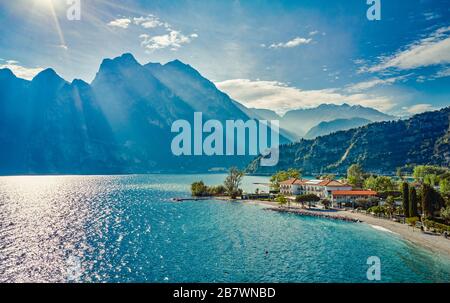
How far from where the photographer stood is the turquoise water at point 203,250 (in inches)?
1661

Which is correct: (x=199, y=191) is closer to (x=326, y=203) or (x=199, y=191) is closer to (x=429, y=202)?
(x=326, y=203)

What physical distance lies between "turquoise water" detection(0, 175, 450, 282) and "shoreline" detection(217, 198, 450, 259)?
2636 mm

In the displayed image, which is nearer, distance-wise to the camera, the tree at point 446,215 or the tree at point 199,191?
the tree at point 446,215

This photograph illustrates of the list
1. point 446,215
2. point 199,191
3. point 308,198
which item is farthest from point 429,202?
point 199,191

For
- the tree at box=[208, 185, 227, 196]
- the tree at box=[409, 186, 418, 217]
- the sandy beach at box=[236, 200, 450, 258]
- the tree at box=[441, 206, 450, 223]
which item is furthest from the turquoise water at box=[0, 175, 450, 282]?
the tree at box=[208, 185, 227, 196]

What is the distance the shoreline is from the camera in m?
55.5

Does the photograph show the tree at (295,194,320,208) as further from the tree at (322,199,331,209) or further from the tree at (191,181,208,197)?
the tree at (191,181,208,197)

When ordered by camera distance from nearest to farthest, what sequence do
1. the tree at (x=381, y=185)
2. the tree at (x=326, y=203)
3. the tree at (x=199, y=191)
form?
the tree at (x=326, y=203) → the tree at (x=381, y=185) → the tree at (x=199, y=191)

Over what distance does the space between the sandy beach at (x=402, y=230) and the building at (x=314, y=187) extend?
17.5m

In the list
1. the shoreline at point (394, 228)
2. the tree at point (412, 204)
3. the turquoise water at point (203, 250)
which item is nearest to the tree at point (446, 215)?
the tree at point (412, 204)

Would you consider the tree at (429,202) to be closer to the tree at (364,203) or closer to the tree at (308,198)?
the tree at (364,203)

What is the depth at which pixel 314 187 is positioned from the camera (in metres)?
124

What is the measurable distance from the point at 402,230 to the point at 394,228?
259 centimetres
